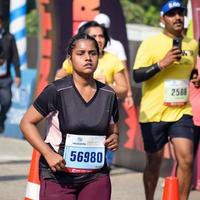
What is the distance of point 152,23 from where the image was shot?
1145 inches

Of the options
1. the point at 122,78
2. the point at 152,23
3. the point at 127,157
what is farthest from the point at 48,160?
the point at 152,23

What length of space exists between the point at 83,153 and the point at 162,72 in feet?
7.46

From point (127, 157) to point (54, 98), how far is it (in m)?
5.63

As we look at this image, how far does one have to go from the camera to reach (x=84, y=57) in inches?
227

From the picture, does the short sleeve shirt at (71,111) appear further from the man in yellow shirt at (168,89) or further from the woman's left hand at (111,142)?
the man in yellow shirt at (168,89)

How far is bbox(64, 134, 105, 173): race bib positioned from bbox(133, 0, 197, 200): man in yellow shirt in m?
2.01

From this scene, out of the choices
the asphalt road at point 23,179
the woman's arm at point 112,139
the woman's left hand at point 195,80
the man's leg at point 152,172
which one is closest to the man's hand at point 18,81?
the asphalt road at point 23,179

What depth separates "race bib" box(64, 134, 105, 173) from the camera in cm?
574

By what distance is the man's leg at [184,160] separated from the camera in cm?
766

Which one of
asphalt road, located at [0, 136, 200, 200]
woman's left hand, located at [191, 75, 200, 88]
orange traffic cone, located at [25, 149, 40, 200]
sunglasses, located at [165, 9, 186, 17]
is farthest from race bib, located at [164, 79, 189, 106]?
asphalt road, located at [0, 136, 200, 200]

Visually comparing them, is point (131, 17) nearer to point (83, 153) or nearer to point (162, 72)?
point (162, 72)

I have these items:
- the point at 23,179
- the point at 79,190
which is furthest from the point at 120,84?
the point at 79,190

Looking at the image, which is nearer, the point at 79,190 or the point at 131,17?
the point at 79,190

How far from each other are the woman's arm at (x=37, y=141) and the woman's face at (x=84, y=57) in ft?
1.26
